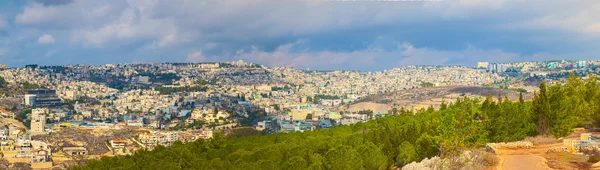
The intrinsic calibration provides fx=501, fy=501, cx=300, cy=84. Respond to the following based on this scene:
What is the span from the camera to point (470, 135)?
12.1 m

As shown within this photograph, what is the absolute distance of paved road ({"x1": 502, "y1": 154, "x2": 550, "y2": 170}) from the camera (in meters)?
14.9

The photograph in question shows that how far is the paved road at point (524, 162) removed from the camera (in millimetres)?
14926

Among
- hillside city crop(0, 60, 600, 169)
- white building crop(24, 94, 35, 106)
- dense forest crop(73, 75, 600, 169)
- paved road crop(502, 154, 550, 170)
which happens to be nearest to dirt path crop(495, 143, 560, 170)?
paved road crop(502, 154, 550, 170)

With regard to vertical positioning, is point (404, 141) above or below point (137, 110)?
above

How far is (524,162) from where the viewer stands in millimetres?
15906

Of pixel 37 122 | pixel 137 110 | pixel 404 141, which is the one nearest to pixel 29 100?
pixel 137 110

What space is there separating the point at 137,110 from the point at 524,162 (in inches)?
4545

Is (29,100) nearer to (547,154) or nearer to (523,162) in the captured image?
(547,154)

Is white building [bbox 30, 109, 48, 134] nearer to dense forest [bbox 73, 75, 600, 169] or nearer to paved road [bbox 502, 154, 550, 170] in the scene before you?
dense forest [bbox 73, 75, 600, 169]

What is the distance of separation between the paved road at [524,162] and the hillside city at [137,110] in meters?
20.4

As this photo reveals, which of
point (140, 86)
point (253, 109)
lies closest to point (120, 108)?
point (253, 109)

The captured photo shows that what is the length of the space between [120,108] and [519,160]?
4660 inches

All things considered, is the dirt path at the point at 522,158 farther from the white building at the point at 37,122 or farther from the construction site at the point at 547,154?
the white building at the point at 37,122

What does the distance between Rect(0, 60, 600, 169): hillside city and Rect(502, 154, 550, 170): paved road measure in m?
20.4
